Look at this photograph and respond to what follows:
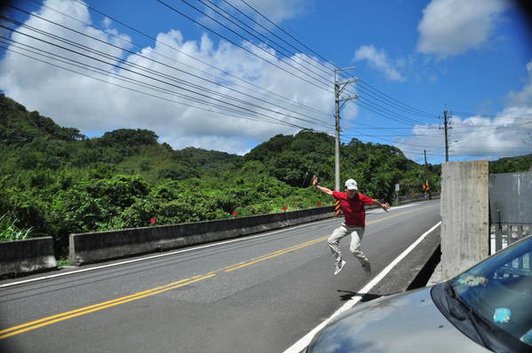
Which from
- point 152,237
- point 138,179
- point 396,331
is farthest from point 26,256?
point 138,179

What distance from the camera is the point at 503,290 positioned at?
122 inches

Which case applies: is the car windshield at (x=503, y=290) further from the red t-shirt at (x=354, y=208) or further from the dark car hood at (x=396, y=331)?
the red t-shirt at (x=354, y=208)

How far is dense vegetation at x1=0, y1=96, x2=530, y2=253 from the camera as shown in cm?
1513

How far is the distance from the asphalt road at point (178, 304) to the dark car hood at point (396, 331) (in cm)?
203

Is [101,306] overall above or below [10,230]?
below

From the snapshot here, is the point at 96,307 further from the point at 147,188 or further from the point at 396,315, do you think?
the point at 147,188

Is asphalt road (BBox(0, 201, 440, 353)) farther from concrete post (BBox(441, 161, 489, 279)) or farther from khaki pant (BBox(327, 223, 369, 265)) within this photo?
concrete post (BBox(441, 161, 489, 279))

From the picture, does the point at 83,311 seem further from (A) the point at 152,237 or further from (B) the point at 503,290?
(A) the point at 152,237

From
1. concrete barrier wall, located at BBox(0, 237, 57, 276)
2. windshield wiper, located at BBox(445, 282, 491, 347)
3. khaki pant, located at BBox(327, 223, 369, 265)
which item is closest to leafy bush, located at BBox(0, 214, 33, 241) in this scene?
concrete barrier wall, located at BBox(0, 237, 57, 276)

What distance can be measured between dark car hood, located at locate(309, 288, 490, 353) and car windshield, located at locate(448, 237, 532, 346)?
0.25m

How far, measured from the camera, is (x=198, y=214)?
77.9 ft

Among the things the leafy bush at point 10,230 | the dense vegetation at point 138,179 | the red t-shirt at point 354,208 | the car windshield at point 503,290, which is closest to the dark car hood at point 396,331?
the car windshield at point 503,290

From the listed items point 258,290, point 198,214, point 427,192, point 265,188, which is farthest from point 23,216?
point 427,192

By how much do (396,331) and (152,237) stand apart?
1207 cm
